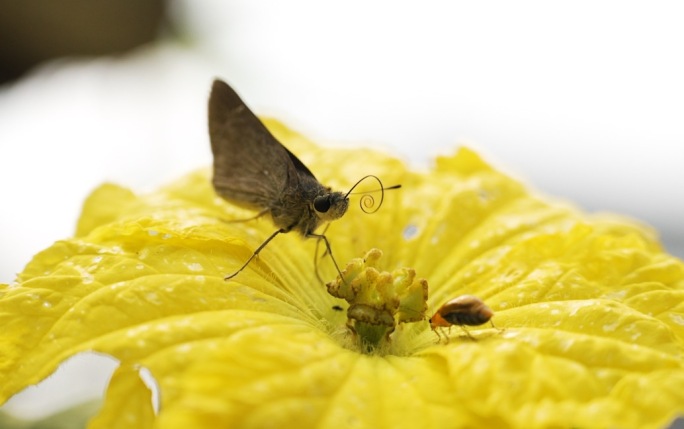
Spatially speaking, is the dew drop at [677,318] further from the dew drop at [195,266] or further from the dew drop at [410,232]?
the dew drop at [195,266]

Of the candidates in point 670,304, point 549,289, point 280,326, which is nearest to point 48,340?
point 280,326

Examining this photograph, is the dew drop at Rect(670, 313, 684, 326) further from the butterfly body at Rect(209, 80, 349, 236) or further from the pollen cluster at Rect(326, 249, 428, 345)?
the butterfly body at Rect(209, 80, 349, 236)

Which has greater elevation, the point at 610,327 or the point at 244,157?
the point at 610,327

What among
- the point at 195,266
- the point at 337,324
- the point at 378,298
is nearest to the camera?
the point at 195,266

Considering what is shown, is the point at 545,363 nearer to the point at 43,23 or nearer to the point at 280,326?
the point at 280,326

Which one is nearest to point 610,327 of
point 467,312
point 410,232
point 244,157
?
point 467,312

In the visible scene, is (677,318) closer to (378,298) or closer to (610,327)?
(610,327)

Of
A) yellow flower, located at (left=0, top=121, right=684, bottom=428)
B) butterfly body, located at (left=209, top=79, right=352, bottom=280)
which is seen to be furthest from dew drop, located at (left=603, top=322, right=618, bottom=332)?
butterfly body, located at (left=209, top=79, right=352, bottom=280)
